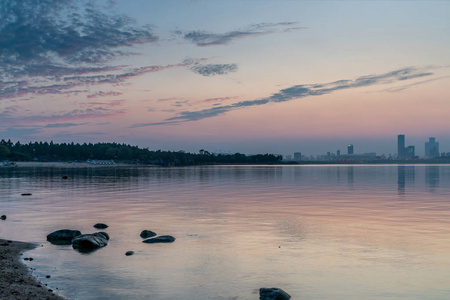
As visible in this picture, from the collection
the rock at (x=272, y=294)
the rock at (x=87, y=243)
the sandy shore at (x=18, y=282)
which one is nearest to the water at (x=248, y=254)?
the rock at (x=272, y=294)

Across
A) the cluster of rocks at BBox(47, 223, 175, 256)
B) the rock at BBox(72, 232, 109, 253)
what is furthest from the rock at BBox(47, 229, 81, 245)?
the rock at BBox(72, 232, 109, 253)

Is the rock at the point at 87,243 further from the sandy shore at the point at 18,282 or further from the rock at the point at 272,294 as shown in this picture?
the rock at the point at 272,294

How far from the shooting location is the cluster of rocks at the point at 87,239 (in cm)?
2866

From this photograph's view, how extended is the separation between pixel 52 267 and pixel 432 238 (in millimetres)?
29516

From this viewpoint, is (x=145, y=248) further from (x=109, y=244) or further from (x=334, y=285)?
(x=334, y=285)

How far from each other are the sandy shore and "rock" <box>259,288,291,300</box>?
925cm

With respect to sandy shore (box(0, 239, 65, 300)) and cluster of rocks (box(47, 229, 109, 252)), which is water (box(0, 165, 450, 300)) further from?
sandy shore (box(0, 239, 65, 300))

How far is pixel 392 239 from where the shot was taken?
107 feet

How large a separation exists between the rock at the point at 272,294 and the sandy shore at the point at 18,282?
9.25 meters

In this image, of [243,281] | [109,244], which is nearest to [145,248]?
[109,244]

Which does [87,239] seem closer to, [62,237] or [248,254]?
[62,237]

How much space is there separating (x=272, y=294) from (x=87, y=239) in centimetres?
1634

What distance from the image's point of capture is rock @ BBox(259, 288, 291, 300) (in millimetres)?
18250

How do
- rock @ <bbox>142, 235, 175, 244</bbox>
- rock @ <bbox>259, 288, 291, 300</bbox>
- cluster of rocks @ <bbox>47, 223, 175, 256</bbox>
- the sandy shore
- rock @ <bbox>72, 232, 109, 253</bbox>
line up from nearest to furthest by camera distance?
the sandy shore
rock @ <bbox>259, 288, 291, 300</bbox>
rock @ <bbox>72, 232, 109, 253</bbox>
cluster of rocks @ <bbox>47, 223, 175, 256</bbox>
rock @ <bbox>142, 235, 175, 244</bbox>
